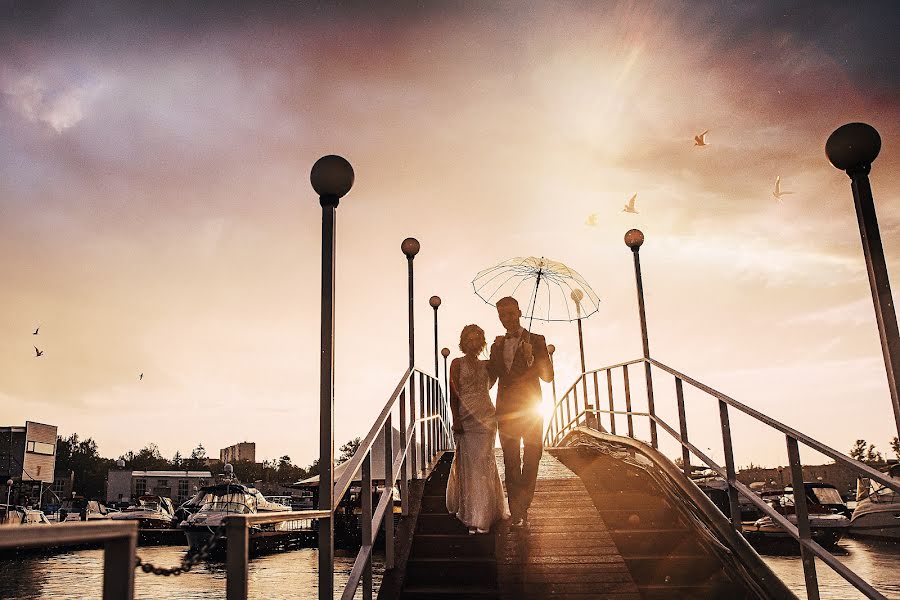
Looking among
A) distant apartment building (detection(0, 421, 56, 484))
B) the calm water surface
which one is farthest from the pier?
distant apartment building (detection(0, 421, 56, 484))

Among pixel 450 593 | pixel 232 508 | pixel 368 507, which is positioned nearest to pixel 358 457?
pixel 368 507

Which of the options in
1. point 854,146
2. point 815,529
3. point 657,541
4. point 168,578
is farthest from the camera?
point 168,578

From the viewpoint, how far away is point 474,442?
6.49 meters

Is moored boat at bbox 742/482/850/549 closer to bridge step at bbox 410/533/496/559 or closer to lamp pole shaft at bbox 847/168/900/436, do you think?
bridge step at bbox 410/533/496/559

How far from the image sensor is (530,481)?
643 cm

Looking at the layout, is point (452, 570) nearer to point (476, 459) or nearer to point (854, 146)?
point (476, 459)

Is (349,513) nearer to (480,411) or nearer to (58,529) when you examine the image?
(480,411)

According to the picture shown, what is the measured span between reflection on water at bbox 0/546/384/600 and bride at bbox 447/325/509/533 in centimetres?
1071

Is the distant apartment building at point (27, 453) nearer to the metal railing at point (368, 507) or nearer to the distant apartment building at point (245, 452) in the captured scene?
the distant apartment building at point (245, 452)

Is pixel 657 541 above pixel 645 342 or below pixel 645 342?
below

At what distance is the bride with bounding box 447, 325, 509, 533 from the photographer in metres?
6.38

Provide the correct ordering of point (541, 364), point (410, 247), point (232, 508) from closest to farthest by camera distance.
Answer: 1. point (541, 364)
2. point (410, 247)
3. point (232, 508)

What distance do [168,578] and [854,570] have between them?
21.8m

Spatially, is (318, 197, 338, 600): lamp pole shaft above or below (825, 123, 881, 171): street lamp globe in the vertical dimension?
below
